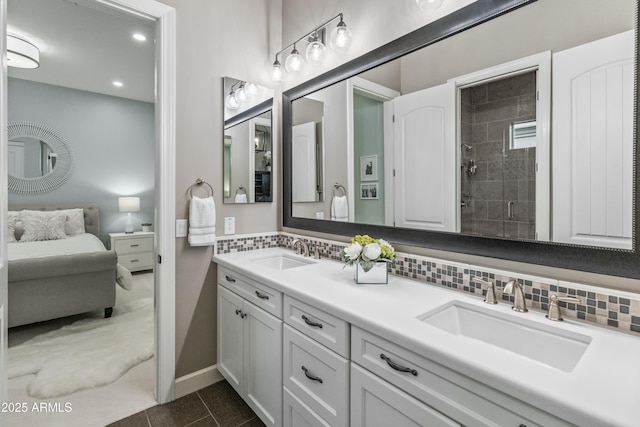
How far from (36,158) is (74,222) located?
1.08 meters

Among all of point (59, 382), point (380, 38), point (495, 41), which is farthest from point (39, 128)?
point (495, 41)

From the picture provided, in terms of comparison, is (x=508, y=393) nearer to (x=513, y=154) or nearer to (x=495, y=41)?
(x=513, y=154)

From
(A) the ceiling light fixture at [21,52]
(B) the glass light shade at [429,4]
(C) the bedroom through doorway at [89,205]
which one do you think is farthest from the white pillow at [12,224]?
(B) the glass light shade at [429,4]

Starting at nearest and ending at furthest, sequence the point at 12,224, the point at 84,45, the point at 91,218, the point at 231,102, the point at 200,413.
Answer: the point at 200,413 → the point at 231,102 → the point at 84,45 → the point at 12,224 → the point at 91,218

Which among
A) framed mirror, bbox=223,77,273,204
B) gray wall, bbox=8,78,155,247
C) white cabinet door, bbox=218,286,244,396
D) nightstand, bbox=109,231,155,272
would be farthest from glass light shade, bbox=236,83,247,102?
gray wall, bbox=8,78,155,247

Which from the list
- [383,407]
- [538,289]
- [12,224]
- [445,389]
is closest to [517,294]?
[538,289]

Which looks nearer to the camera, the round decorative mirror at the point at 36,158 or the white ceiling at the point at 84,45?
the white ceiling at the point at 84,45

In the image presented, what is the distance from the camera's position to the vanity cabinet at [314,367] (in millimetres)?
1175

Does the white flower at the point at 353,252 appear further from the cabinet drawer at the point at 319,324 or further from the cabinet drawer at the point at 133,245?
the cabinet drawer at the point at 133,245

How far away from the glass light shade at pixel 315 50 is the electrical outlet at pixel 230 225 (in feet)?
4.11

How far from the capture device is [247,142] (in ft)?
7.67

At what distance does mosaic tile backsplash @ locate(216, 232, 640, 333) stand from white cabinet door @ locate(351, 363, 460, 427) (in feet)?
1.94

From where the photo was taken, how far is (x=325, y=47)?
211cm

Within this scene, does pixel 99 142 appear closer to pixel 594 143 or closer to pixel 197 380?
pixel 197 380
